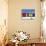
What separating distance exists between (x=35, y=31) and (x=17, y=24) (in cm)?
51

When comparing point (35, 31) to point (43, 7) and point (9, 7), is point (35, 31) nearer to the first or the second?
point (43, 7)

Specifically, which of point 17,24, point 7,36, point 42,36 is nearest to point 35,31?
point 42,36

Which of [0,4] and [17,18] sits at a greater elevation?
[0,4]

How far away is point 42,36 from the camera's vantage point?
3.64m

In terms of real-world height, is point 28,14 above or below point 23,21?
above

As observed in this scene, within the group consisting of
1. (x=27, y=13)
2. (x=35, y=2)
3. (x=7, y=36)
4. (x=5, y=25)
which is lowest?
(x=7, y=36)

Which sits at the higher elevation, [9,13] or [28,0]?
[28,0]

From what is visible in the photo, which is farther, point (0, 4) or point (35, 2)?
point (35, 2)

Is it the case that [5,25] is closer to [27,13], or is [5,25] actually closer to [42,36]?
[27,13]

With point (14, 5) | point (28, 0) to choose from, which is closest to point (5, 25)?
point (14, 5)

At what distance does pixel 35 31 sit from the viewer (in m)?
3.76

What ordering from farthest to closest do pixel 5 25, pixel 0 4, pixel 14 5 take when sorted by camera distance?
pixel 14 5, pixel 5 25, pixel 0 4

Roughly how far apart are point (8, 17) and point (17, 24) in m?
0.31

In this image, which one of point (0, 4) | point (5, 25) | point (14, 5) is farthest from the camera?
point (14, 5)
